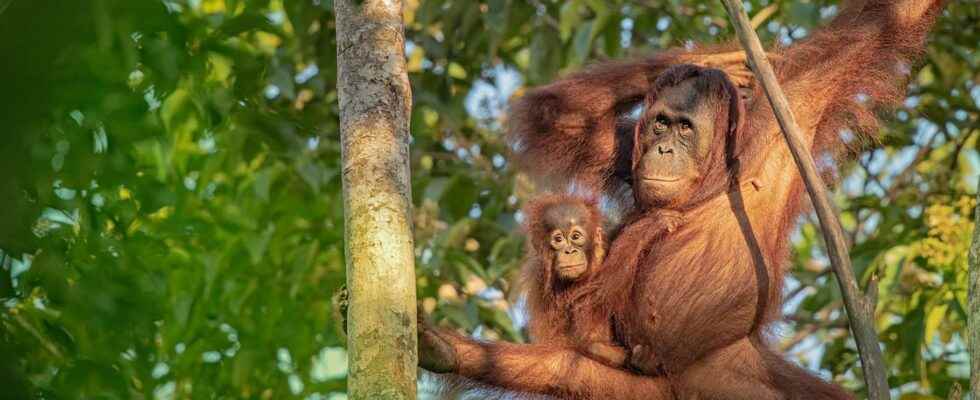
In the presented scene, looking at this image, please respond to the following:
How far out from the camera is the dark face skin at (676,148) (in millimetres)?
4422

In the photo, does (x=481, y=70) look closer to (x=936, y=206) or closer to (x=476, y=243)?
(x=476, y=243)

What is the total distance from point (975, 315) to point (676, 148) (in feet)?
5.57

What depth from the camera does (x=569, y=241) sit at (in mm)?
4590

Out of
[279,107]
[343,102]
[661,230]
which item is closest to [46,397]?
[343,102]

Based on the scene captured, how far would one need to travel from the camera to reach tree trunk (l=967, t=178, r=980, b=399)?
2740mm

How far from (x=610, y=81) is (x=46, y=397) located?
291cm

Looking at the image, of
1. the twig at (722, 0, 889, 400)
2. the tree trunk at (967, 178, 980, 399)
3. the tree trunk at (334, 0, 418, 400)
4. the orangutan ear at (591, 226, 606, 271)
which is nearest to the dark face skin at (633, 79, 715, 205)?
the orangutan ear at (591, 226, 606, 271)

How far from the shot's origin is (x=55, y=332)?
3.93m

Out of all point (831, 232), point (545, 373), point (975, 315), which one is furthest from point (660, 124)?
point (975, 315)

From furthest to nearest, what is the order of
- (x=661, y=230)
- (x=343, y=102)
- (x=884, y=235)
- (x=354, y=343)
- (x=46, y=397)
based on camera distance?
1. (x=884, y=235)
2. (x=661, y=230)
3. (x=46, y=397)
4. (x=343, y=102)
5. (x=354, y=343)

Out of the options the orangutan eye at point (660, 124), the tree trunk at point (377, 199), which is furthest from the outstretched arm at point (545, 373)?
the tree trunk at point (377, 199)

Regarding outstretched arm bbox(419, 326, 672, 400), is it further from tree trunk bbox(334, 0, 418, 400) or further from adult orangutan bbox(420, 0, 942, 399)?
tree trunk bbox(334, 0, 418, 400)

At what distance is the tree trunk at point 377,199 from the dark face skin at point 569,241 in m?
1.74

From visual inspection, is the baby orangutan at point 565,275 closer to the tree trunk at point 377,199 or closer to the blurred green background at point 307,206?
the blurred green background at point 307,206
